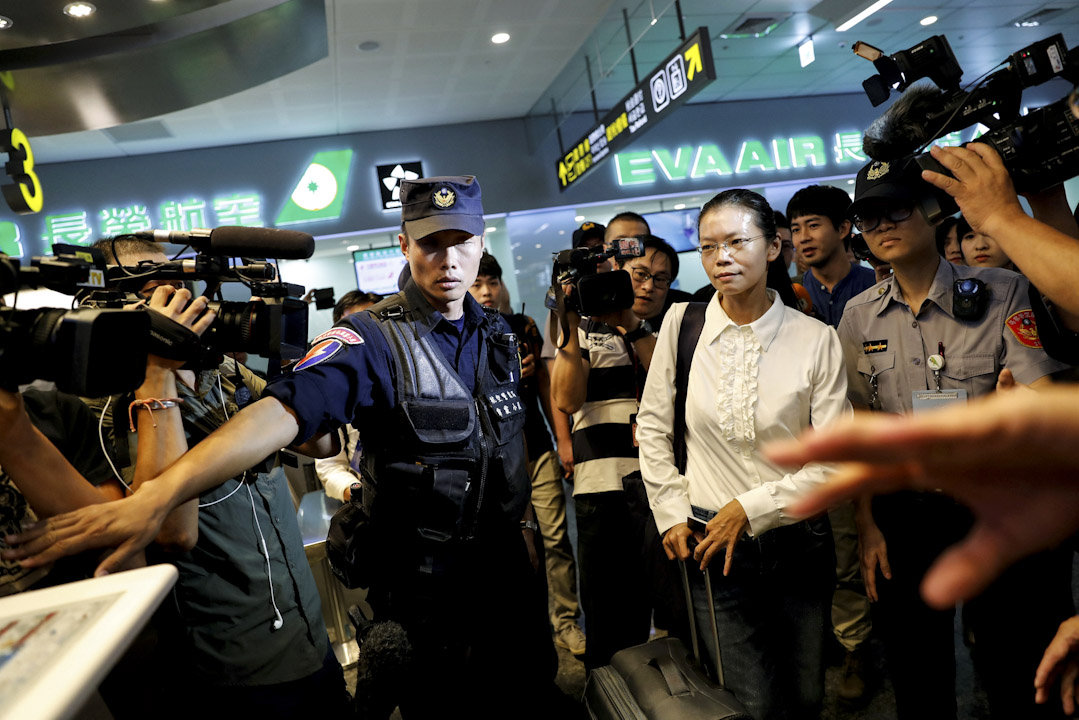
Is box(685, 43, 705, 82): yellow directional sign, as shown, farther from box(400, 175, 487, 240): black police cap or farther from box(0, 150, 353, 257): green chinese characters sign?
box(0, 150, 353, 257): green chinese characters sign

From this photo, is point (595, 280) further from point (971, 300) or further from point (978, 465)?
point (978, 465)

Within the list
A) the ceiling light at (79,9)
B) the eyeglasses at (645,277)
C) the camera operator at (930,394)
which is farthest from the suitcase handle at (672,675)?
the ceiling light at (79,9)

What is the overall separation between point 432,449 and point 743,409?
78cm

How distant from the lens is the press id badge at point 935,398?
166 centimetres

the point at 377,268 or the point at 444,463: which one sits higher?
the point at 377,268

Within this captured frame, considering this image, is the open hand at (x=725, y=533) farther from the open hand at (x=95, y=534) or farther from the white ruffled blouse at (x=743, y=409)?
the open hand at (x=95, y=534)

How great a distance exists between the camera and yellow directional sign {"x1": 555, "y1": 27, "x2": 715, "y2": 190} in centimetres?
381

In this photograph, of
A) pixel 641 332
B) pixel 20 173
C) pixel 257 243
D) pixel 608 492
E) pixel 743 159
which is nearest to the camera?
pixel 257 243

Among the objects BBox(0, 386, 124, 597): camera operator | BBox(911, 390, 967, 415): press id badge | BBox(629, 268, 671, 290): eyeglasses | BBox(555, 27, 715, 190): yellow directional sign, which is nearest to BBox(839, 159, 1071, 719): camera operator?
BBox(911, 390, 967, 415): press id badge

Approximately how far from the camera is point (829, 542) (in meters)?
1.68

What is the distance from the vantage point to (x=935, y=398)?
1689 mm

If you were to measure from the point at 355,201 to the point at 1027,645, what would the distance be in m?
6.51

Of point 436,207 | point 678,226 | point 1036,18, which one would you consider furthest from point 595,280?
point 1036,18

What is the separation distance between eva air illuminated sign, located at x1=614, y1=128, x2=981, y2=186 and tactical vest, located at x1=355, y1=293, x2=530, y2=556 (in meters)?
6.16
